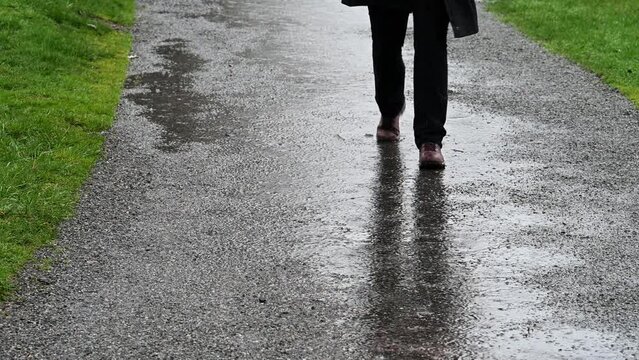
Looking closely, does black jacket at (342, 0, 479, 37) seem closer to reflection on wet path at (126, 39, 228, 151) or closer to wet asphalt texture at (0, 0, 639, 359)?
wet asphalt texture at (0, 0, 639, 359)

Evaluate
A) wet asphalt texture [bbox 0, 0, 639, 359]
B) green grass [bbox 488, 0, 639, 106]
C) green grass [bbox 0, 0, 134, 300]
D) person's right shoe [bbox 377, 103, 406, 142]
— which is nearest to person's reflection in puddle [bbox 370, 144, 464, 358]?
wet asphalt texture [bbox 0, 0, 639, 359]

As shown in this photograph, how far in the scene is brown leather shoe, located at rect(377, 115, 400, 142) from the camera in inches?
311

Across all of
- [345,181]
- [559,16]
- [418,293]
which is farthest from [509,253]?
[559,16]

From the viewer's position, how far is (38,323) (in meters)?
4.62

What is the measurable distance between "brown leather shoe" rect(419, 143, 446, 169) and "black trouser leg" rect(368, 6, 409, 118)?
2.60ft

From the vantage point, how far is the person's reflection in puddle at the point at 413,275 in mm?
4445

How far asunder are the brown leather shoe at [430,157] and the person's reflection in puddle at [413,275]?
0.27 ft

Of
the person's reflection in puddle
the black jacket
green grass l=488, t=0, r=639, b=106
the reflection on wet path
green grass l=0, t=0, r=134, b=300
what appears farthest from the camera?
green grass l=488, t=0, r=639, b=106

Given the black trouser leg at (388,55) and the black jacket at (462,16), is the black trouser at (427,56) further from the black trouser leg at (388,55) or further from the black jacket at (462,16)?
the black jacket at (462,16)

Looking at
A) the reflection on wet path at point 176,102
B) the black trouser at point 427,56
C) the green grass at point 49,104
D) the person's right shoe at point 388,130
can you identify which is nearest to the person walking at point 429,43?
the black trouser at point 427,56

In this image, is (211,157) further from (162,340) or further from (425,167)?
(162,340)

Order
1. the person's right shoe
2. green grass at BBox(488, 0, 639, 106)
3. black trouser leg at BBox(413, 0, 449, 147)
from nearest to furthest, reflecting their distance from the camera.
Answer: black trouser leg at BBox(413, 0, 449, 147), the person's right shoe, green grass at BBox(488, 0, 639, 106)

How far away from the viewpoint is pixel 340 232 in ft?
19.4

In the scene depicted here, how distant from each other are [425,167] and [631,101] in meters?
2.77
